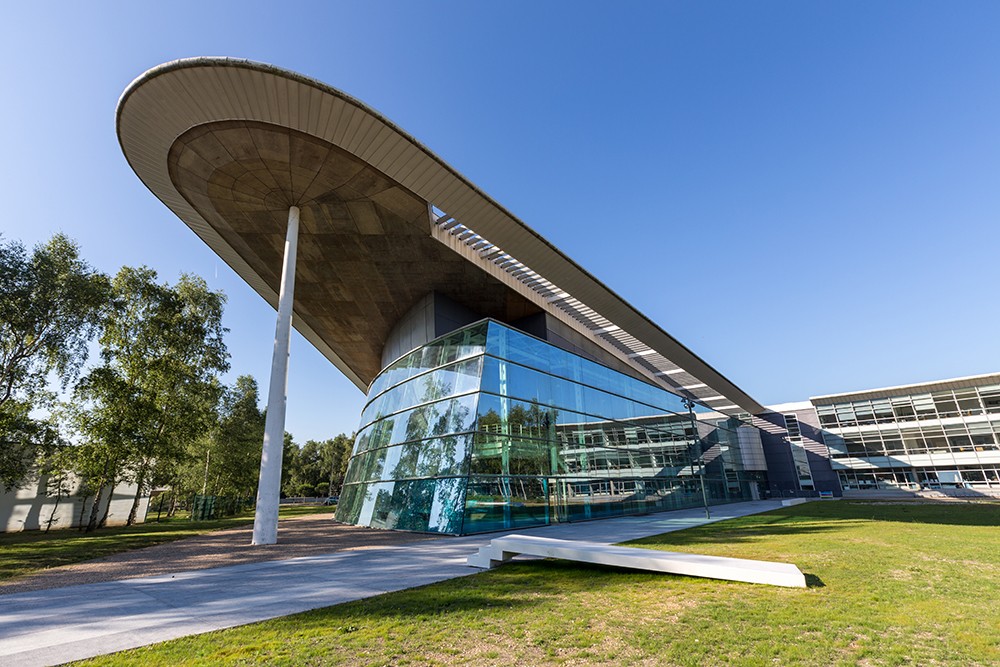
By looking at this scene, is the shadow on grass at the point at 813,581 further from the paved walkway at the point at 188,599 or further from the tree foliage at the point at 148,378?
the tree foliage at the point at 148,378

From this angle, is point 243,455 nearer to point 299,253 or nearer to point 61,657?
point 299,253

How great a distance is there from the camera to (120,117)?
14.3 metres

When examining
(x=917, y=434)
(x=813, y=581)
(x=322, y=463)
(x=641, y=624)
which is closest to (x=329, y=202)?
(x=641, y=624)

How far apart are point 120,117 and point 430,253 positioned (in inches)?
453

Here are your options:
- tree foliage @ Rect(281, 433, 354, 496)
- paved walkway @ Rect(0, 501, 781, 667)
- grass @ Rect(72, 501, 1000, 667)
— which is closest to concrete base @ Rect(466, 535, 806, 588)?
grass @ Rect(72, 501, 1000, 667)

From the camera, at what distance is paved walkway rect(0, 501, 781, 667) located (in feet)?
16.6

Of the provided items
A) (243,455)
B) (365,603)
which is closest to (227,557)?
(365,603)

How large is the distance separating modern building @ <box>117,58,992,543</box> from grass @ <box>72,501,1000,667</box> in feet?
30.5

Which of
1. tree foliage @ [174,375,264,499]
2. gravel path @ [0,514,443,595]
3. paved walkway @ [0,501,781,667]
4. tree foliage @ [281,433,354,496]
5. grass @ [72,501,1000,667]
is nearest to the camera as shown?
grass @ [72,501,1000,667]

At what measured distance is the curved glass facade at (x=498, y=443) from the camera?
53.4ft

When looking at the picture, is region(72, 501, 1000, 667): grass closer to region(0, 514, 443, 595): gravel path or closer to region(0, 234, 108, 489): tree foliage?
region(0, 514, 443, 595): gravel path

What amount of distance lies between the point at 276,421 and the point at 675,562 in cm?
1408

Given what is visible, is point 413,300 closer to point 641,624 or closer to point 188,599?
point 188,599

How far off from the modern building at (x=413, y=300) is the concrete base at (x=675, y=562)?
7310mm
